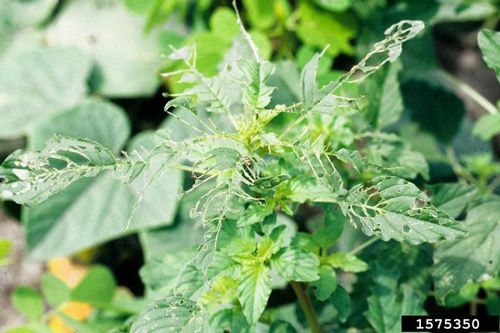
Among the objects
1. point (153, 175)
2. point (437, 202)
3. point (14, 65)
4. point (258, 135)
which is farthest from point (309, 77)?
point (14, 65)

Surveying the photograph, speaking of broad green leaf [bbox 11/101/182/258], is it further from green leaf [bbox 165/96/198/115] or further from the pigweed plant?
green leaf [bbox 165/96/198/115]

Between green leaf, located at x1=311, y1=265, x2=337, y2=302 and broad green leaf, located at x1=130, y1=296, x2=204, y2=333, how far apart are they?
0.55 feet

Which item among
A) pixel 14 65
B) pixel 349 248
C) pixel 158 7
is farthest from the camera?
pixel 14 65

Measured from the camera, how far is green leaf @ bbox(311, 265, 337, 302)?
842mm

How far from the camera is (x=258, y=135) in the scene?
0.77m

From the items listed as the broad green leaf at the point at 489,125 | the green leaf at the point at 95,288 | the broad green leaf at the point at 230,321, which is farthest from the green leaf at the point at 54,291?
the broad green leaf at the point at 489,125

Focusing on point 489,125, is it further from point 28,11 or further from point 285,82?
point 28,11

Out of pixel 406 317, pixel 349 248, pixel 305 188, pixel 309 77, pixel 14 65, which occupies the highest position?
pixel 309 77

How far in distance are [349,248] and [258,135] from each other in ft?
2.09

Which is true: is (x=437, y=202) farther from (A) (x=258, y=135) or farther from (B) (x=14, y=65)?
(B) (x=14, y=65)

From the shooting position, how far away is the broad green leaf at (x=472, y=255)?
915 mm

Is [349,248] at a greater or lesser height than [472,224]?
lesser

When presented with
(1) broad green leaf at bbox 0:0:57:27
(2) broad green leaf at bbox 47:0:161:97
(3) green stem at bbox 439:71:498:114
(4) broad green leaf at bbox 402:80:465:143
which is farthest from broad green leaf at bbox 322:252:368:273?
(1) broad green leaf at bbox 0:0:57:27

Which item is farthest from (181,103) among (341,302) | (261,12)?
(261,12)
